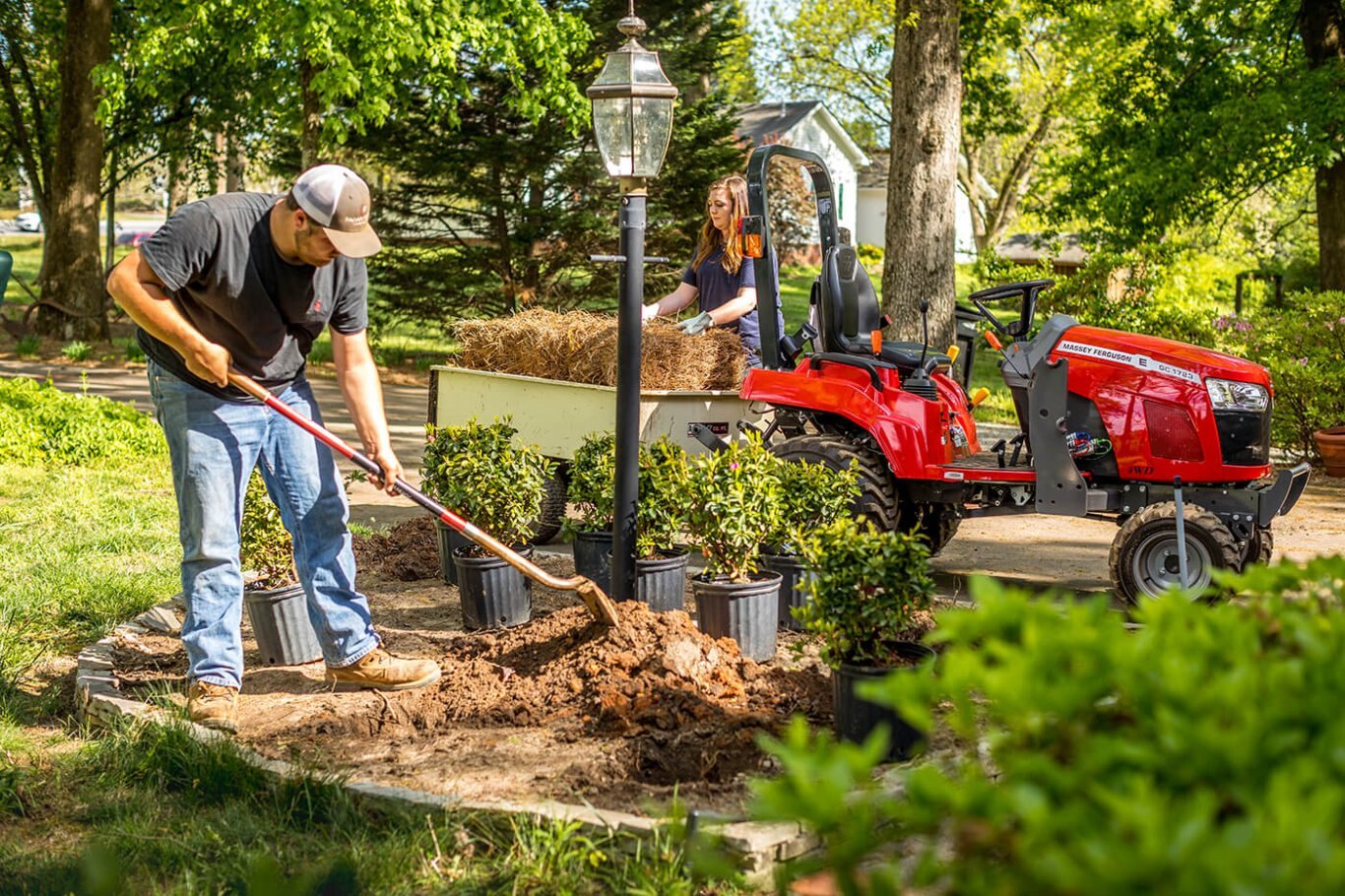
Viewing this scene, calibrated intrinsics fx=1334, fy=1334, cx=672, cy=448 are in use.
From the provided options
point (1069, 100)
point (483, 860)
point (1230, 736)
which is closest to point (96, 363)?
point (483, 860)

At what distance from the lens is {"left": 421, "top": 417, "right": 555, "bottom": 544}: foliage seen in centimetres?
564

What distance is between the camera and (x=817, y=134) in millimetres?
46062

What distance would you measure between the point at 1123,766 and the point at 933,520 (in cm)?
524

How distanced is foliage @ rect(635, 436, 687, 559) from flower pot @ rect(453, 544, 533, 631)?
55 centimetres

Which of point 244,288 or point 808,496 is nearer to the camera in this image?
point 244,288

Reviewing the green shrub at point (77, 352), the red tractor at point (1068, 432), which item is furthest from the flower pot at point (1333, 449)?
the green shrub at point (77, 352)

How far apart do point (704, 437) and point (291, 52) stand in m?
9.48

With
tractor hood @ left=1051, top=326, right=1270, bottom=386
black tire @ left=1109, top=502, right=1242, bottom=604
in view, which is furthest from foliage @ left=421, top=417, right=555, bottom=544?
black tire @ left=1109, top=502, right=1242, bottom=604

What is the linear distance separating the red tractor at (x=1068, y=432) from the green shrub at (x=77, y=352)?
13.1 metres

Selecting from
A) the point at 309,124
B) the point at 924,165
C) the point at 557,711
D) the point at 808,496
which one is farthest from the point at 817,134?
the point at 557,711

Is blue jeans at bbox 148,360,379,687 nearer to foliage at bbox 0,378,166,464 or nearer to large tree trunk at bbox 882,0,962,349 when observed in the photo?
foliage at bbox 0,378,166,464

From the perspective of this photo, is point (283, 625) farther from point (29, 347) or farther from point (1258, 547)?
point (29, 347)

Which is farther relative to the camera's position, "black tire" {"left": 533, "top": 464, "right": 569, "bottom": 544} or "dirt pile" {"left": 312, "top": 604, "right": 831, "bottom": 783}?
"black tire" {"left": 533, "top": 464, "right": 569, "bottom": 544}

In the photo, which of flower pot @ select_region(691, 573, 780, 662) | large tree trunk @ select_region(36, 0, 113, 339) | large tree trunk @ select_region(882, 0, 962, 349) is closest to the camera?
flower pot @ select_region(691, 573, 780, 662)
